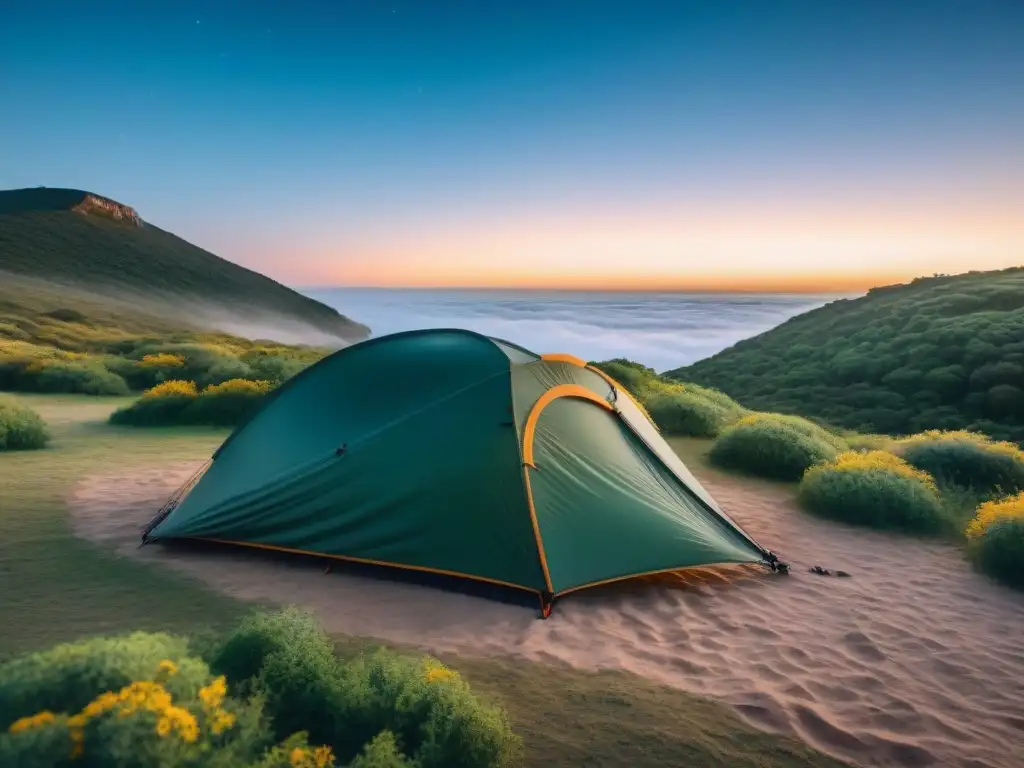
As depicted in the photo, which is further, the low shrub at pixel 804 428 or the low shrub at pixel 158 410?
the low shrub at pixel 158 410

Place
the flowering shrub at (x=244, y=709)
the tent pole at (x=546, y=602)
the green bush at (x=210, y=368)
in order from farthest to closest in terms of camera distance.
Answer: the green bush at (x=210, y=368) → the tent pole at (x=546, y=602) → the flowering shrub at (x=244, y=709)

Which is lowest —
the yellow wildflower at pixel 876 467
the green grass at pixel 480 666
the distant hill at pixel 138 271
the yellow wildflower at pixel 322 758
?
the green grass at pixel 480 666

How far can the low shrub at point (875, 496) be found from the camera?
29.1 ft

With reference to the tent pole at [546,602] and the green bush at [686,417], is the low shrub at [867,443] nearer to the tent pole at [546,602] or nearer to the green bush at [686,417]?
the green bush at [686,417]

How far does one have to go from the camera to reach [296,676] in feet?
13.0

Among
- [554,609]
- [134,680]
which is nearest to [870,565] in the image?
[554,609]

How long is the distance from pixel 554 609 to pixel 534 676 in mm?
1140

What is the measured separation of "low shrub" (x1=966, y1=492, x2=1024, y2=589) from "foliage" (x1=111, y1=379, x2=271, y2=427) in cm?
1226

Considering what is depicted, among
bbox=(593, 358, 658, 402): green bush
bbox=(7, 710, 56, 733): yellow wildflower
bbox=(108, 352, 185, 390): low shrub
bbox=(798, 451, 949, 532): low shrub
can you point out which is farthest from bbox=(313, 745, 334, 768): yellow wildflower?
bbox=(108, 352, 185, 390): low shrub

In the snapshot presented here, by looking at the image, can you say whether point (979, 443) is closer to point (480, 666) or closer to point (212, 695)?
point (480, 666)

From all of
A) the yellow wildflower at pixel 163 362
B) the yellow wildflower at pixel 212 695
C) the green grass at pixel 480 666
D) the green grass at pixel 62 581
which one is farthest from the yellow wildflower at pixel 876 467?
the yellow wildflower at pixel 163 362

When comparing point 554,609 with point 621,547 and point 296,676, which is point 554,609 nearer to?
point 621,547

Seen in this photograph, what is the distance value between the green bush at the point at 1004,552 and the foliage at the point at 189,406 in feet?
40.3

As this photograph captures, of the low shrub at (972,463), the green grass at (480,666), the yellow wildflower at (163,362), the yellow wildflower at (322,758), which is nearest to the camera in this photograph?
the yellow wildflower at (322,758)
